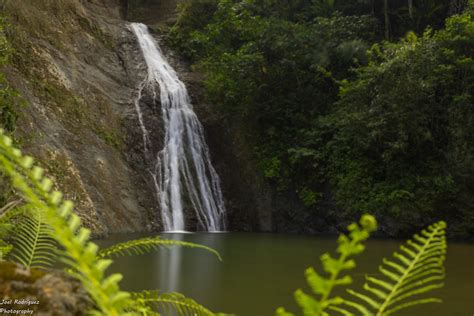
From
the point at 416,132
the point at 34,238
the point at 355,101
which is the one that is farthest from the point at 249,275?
the point at 355,101

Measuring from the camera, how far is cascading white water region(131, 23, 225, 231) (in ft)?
47.5

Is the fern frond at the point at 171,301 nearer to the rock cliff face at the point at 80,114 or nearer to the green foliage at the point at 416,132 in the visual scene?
the rock cliff face at the point at 80,114

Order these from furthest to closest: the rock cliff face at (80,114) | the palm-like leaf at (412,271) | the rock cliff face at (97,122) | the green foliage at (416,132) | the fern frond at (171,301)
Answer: the green foliage at (416,132) → the rock cliff face at (97,122) → the rock cliff face at (80,114) → the fern frond at (171,301) → the palm-like leaf at (412,271)

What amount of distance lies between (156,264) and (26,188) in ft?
20.8

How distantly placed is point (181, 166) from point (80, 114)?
12.2ft

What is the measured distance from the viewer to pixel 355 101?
575 inches

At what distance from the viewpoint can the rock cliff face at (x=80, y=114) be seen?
11.4 metres

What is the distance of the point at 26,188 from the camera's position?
673 millimetres

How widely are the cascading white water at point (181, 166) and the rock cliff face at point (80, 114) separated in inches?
20.7

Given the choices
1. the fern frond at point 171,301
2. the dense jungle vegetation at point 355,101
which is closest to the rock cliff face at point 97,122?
the dense jungle vegetation at point 355,101

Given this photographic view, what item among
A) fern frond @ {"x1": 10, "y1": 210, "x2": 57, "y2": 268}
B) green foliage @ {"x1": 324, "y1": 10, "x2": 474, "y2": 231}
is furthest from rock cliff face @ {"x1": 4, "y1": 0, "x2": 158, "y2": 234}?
fern frond @ {"x1": 10, "y1": 210, "x2": 57, "y2": 268}

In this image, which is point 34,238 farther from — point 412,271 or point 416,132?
point 416,132

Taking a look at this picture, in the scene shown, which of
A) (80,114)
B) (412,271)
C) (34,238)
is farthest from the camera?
(80,114)

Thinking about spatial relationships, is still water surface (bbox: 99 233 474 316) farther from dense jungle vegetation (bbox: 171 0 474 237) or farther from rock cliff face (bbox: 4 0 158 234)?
dense jungle vegetation (bbox: 171 0 474 237)
